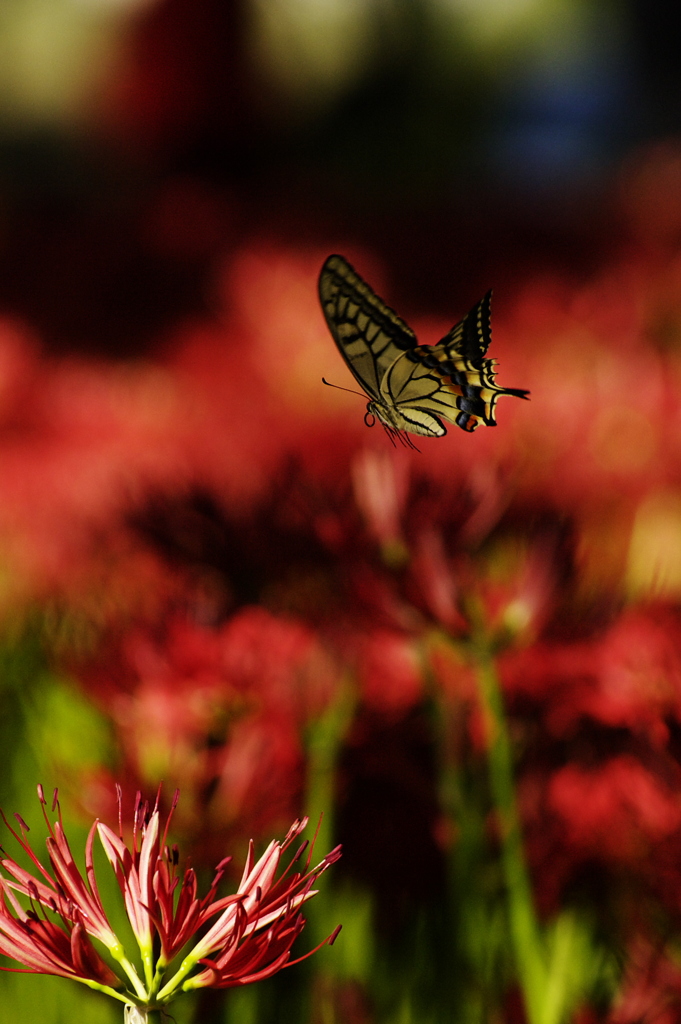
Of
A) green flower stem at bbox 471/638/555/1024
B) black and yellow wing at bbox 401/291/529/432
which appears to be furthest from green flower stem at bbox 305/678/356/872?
black and yellow wing at bbox 401/291/529/432

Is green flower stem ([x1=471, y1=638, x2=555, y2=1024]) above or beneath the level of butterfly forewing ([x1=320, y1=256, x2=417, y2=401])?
beneath

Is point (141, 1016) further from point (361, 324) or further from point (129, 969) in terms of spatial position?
point (361, 324)

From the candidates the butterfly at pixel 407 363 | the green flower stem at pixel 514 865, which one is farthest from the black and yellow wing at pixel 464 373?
the green flower stem at pixel 514 865

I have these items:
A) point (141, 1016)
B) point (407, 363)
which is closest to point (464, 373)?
point (407, 363)

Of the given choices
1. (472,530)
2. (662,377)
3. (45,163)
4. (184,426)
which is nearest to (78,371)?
(184,426)

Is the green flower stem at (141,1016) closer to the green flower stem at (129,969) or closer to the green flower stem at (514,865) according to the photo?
the green flower stem at (129,969)

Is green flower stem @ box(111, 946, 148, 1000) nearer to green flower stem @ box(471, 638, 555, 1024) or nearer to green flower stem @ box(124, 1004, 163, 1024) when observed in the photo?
green flower stem @ box(124, 1004, 163, 1024)

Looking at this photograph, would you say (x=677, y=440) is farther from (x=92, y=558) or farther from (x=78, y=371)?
(x=78, y=371)

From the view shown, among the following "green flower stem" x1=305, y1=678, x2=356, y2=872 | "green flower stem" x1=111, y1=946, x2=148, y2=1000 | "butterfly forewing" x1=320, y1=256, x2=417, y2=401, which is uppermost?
"butterfly forewing" x1=320, y1=256, x2=417, y2=401
